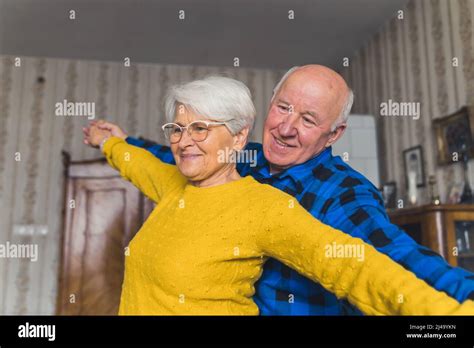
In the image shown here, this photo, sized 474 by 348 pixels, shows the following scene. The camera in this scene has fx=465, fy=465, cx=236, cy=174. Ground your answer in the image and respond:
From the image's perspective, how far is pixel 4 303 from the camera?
284cm

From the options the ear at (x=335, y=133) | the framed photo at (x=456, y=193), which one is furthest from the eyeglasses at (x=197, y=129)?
the framed photo at (x=456, y=193)

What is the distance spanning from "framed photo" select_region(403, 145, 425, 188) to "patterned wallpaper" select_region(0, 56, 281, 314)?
3.05 feet

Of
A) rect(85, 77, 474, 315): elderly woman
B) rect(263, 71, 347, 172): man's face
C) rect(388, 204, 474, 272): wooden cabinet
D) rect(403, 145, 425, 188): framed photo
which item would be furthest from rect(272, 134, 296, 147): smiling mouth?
rect(403, 145, 425, 188): framed photo

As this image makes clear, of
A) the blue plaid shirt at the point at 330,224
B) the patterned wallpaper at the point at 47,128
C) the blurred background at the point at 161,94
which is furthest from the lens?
the patterned wallpaper at the point at 47,128

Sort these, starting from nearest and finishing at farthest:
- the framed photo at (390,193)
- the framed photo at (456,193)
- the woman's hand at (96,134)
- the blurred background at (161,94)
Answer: the woman's hand at (96,134)
the framed photo at (456,193)
the blurred background at (161,94)
the framed photo at (390,193)

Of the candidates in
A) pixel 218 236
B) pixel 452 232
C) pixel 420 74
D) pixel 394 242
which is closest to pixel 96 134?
pixel 218 236

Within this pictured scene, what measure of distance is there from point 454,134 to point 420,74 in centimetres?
44

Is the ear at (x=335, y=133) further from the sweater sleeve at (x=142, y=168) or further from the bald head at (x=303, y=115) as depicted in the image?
the sweater sleeve at (x=142, y=168)

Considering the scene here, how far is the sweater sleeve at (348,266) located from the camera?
44 centimetres

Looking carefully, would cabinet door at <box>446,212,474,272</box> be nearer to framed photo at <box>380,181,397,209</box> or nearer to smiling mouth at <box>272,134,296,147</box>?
framed photo at <box>380,181,397,209</box>

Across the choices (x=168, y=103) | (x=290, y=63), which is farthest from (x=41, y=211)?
(x=168, y=103)

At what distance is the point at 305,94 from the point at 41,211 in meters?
2.48

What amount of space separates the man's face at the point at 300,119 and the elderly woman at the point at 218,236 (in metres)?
0.14

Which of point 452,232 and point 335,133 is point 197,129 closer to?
point 335,133
